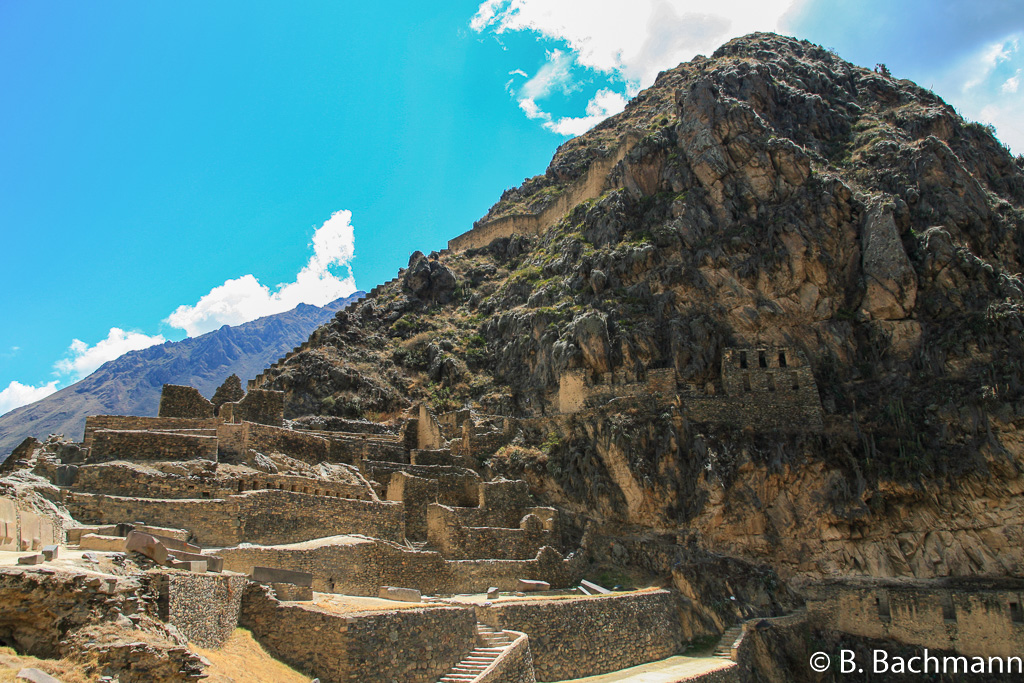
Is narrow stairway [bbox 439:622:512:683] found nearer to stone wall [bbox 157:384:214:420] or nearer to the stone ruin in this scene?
the stone ruin

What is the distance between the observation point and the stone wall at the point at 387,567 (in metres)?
17.8

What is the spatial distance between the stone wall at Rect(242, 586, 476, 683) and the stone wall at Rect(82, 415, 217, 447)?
33.5ft

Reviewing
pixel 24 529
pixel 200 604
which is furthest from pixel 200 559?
pixel 24 529

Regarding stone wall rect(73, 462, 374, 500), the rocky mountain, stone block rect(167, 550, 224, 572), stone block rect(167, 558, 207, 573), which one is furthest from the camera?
the rocky mountain

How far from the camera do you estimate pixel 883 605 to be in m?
26.5

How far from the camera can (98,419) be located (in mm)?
22406

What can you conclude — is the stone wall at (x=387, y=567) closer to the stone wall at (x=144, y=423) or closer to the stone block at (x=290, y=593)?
→ the stone block at (x=290, y=593)

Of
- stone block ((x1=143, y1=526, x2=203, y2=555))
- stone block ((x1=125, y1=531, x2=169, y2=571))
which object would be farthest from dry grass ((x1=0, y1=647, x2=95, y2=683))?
stone block ((x1=143, y1=526, x2=203, y2=555))

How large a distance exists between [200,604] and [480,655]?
21.5 ft

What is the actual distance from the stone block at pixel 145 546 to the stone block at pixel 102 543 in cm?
65

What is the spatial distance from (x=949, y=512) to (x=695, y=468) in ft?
31.7

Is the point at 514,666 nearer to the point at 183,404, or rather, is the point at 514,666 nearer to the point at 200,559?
the point at 200,559

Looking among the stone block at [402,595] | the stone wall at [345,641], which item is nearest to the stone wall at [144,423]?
the stone block at [402,595]

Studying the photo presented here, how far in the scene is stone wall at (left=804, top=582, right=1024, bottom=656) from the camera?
24.3m
